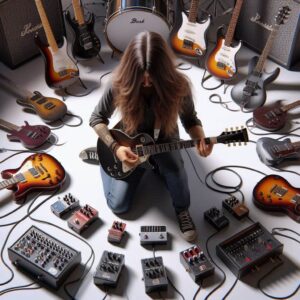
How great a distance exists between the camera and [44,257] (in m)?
2.26

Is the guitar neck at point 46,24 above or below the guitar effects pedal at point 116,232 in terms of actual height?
above

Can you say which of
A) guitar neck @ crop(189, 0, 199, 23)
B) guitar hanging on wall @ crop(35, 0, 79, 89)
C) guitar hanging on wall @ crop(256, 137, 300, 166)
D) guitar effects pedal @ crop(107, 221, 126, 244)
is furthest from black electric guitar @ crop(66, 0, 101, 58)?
guitar effects pedal @ crop(107, 221, 126, 244)

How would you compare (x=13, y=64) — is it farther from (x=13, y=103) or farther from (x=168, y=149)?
Answer: (x=168, y=149)

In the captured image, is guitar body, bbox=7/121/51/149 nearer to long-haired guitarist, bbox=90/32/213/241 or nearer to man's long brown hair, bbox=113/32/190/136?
Answer: long-haired guitarist, bbox=90/32/213/241

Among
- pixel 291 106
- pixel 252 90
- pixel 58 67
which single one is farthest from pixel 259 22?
pixel 58 67

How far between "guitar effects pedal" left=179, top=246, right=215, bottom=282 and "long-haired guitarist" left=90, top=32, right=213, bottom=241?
135mm

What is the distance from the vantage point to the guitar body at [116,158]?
7.98 ft

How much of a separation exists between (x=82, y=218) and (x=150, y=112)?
2.11 ft

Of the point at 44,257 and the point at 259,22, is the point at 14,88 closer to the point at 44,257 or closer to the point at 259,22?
the point at 44,257

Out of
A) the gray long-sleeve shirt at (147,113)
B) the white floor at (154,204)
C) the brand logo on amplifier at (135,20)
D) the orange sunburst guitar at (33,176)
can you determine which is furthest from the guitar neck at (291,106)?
the orange sunburst guitar at (33,176)

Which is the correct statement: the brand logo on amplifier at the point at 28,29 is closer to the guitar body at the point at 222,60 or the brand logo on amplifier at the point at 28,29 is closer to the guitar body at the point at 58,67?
the guitar body at the point at 58,67

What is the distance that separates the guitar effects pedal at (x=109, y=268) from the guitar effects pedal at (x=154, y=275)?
0.11m

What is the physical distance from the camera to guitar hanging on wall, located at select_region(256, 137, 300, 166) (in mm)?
2801

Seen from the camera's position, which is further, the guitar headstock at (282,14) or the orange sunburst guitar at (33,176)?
the guitar headstock at (282,14)
